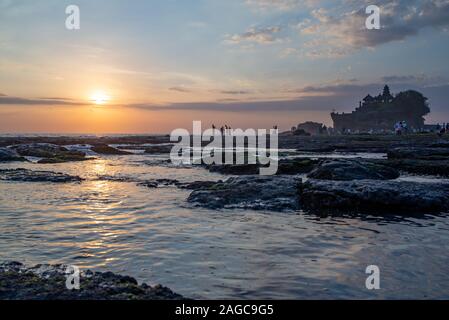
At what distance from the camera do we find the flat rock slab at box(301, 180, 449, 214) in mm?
13055

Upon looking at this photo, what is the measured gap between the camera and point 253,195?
A: 47.5 ft

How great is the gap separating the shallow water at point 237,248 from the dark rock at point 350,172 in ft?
18.3

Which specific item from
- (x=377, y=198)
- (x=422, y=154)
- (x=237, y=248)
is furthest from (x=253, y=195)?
(x=422, y=154)

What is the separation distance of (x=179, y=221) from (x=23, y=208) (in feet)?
19.6

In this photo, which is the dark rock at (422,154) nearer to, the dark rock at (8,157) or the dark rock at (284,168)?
the dark rock at (284,168)

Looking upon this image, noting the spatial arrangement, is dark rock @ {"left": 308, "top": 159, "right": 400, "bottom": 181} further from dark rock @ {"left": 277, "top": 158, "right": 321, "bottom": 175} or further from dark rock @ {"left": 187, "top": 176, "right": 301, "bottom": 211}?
dark rock @ {"left": 277, "top": 158, "right": 321, "bottom": 175}

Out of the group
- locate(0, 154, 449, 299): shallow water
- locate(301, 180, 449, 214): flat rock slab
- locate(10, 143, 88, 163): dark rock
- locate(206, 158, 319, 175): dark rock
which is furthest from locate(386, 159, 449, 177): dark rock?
locate(10, 143, 88, 163): dark rock

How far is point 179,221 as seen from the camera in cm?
1154

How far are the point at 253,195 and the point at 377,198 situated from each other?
169 inches

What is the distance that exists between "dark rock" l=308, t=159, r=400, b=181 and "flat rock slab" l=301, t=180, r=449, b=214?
339 centimetres

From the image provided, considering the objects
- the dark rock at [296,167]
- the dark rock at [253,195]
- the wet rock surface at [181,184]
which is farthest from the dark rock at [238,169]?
the dark rock at [253,195]

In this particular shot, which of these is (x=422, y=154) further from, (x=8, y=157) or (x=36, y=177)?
(x=8, y=157)

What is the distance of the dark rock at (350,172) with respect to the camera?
17.5 meters

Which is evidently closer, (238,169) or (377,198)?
(377,198)
